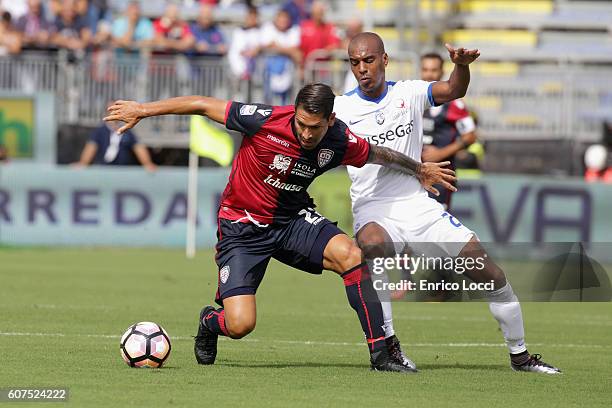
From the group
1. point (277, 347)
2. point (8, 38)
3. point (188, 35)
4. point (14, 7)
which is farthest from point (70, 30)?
point (277, 347)

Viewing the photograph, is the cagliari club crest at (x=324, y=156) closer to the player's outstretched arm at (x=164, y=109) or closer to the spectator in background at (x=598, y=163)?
the player's outstretched arm at (x=164, y=109)

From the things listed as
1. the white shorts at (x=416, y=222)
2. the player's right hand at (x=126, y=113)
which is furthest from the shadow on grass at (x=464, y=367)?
the player's right hand at (x=126, y=113)

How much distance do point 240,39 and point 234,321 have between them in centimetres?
1421

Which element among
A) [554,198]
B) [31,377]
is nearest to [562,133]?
[554,198]

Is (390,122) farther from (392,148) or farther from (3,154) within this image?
(3,154)

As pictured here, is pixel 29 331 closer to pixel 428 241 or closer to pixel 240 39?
pixel 428 241

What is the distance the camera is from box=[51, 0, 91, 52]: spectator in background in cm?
2321

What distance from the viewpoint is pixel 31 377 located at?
816 centimetres

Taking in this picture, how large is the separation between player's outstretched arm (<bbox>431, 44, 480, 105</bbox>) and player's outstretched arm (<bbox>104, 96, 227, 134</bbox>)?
164 cm

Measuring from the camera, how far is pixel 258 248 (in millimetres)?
9211

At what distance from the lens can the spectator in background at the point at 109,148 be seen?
21.6m

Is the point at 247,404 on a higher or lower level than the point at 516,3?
lower

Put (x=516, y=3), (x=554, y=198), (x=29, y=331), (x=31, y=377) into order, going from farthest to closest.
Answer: (x=516, y=3)
(x=554, y=198)
(x=29, y=331)
(x=31, y=377)

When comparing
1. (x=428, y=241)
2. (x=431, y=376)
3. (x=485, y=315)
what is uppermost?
(x=428, y=241)
